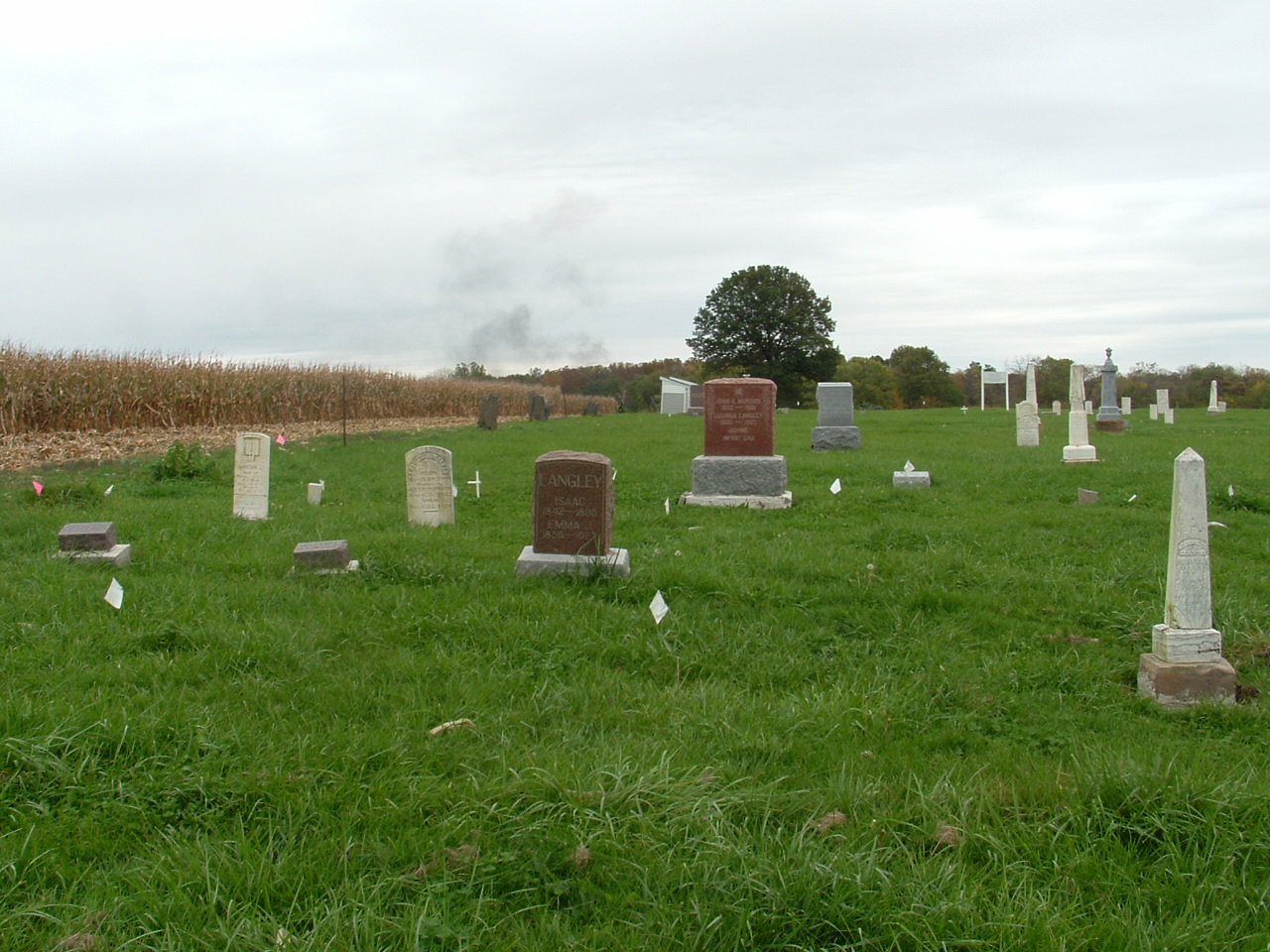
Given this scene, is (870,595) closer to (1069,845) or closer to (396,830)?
(1069,845)

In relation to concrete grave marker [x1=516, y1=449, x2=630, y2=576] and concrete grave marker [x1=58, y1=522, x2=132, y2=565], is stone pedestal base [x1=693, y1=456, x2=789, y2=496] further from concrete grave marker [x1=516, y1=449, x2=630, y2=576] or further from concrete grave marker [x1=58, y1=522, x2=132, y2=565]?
concrete grave marker [x1=58, y1=522, x2=132, y2=565]

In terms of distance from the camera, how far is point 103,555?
6.57 m

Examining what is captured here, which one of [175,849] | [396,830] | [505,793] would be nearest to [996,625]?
[505,793]

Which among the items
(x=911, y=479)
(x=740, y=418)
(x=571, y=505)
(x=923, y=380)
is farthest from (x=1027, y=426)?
(x=923, y=380)

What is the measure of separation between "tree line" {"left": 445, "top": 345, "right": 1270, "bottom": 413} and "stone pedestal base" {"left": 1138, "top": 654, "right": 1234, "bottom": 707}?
4877 centimetres

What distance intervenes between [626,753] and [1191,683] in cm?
281

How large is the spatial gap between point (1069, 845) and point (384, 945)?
2156mm

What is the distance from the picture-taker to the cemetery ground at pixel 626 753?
8.39ft

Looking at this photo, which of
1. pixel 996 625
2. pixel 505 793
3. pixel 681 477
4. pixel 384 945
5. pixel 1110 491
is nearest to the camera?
pixel 384 945

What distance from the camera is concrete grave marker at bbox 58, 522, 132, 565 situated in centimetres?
660

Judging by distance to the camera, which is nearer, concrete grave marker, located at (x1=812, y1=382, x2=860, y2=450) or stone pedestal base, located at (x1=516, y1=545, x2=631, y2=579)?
stone pedestal base, located at (x1=516, y1=545, x2=631, y2=579)

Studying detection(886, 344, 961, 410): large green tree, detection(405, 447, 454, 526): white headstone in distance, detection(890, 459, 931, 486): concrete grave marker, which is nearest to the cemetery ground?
detection(405, 447, 454, 526): white headstone in distance

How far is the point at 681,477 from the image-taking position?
12250 mm

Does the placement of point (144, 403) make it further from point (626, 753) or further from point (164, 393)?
point (626, 753)
